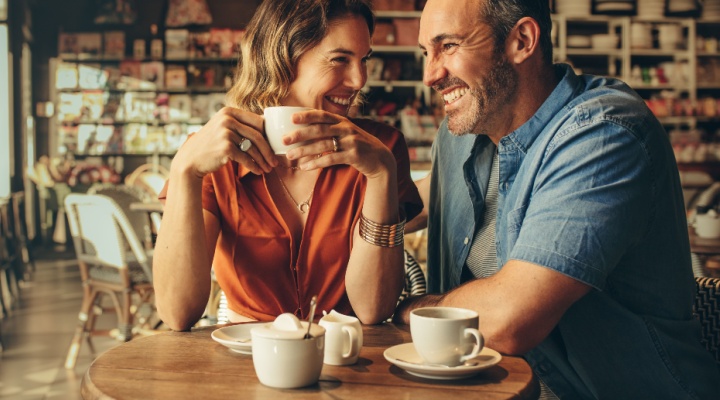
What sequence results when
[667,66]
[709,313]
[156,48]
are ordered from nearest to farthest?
[709,313]
[667,66]
[156,48]

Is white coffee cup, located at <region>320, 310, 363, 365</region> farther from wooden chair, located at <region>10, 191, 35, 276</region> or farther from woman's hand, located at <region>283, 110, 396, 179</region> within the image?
wooden chair, located at <region>10, 191, 35, 276</region>

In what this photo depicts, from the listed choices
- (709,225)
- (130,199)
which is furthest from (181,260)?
(130,199)

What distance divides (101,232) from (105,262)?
0.17m

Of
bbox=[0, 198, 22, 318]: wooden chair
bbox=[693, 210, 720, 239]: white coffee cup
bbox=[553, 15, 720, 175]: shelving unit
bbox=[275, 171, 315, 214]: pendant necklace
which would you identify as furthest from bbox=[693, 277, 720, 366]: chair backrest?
bbox=[553, 15, 720, 175]: shelving unit

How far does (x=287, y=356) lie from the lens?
0.99m

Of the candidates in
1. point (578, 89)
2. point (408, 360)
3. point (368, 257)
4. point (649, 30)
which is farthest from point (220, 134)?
point (649, 30)

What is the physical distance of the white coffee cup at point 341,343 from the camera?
112 cm

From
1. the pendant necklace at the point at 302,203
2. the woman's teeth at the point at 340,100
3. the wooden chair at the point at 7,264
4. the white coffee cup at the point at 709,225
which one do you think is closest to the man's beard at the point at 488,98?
the woman's teeth at the point at 340,100

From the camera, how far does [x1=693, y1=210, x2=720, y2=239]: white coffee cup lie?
10.1 feet

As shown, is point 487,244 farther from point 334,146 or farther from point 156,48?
point 156,48

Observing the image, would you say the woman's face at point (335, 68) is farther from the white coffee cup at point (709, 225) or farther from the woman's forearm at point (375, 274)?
the white coffee cup at point (709, 225)

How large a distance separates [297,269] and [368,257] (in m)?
0.19

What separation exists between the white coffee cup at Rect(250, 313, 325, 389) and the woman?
0.37 metres

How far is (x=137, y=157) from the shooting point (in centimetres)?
967
